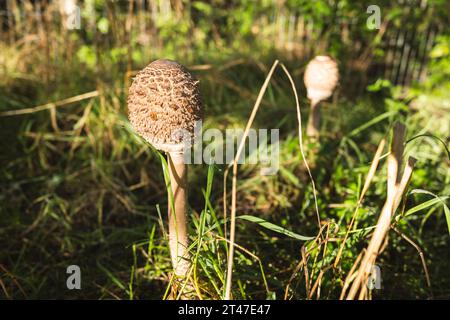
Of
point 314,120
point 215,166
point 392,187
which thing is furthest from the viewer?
point 314,120

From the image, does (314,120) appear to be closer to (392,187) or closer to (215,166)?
(215,166)

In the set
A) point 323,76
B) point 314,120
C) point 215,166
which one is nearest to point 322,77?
point 323,76

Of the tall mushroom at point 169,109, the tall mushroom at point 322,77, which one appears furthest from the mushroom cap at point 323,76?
the tall mushroom at point 169,109

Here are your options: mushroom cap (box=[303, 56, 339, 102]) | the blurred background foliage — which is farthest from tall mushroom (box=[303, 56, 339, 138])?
the blurred background foliage

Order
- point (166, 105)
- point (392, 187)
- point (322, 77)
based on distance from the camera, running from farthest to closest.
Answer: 1. point (322, 77)
2. point (166, 105)
3. point (392, 187)

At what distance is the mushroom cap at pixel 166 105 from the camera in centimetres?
155

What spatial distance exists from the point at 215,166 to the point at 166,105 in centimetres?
32

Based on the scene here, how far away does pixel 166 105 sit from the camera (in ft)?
5.07

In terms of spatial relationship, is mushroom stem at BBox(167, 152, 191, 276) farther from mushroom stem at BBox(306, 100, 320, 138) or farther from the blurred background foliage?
mushroom stem at BBox(306, 100, 320, 138)

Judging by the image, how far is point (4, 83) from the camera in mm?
3613

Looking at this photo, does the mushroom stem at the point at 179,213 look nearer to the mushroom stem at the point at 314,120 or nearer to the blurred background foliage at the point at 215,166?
the blurred background foliage at the point at 215,166

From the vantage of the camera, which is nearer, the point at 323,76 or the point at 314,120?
the point at 323,76
